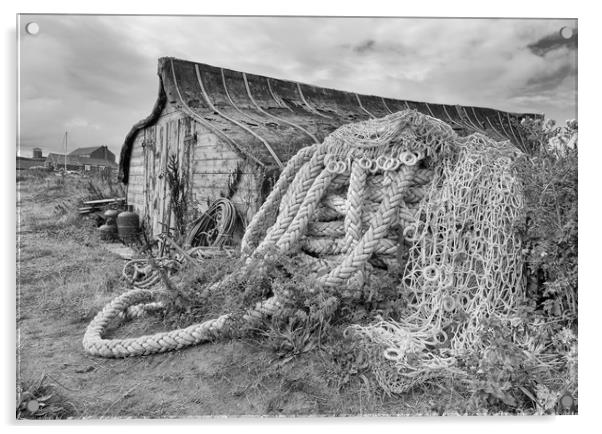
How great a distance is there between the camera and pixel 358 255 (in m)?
2.67

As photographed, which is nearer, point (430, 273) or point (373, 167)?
point (430, 273)

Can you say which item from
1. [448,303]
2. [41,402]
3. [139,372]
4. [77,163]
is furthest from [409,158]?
[41,402]

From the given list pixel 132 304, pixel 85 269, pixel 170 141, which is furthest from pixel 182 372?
pixel 170 141

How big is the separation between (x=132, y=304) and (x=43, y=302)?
52cm

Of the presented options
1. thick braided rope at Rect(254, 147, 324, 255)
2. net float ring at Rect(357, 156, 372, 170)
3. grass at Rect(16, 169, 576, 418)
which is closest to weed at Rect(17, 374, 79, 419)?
grass at Rect(16, 169, 576, 418)

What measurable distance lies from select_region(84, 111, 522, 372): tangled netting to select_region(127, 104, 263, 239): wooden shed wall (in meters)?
1.39

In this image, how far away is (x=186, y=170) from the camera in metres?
4.92

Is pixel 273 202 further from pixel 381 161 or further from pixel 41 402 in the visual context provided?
pixel 41 402

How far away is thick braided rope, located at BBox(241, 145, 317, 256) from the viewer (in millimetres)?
3314

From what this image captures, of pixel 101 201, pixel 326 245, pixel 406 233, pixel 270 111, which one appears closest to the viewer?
pixel 406 233

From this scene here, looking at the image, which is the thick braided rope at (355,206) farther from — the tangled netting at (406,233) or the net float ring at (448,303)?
the net float ring at (448,303)

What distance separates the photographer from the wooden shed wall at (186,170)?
442 cm

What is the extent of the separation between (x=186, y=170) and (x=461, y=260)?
3.09m

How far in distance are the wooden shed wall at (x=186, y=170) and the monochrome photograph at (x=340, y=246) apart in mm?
1129
